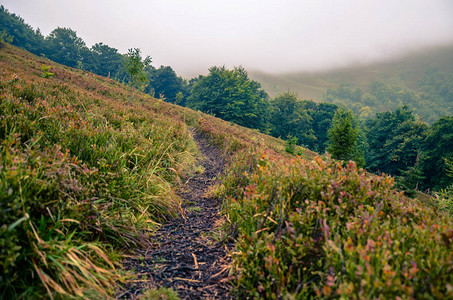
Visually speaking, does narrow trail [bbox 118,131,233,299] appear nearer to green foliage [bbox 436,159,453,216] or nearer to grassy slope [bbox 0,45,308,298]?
grassy slope [bbox 0,45,308,298]

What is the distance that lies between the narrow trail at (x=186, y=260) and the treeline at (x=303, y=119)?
A: 16.3 metres

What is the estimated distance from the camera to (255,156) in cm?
440

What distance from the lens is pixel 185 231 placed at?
3.20m

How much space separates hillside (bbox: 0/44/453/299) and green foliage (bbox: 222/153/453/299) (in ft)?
0.04

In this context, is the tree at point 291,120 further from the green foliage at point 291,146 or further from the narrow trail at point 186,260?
the narrow trail at point 186,260

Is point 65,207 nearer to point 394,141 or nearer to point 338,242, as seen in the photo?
point 338,242

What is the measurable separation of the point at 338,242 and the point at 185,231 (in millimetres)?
2204

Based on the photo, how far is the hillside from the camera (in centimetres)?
147

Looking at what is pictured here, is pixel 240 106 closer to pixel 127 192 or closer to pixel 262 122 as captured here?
pixel 262 122

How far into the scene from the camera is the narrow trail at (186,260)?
2.06 metres

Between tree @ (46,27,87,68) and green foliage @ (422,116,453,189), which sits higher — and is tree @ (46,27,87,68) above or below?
above

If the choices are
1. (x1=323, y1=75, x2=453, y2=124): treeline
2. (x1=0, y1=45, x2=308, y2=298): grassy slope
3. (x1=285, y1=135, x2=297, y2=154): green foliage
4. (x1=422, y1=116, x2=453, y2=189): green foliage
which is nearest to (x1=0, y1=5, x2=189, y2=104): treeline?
(x1=285, y1=135, x2=297, y2=154): green foliage

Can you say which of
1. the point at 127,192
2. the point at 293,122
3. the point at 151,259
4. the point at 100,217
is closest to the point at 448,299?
the point at 151,259

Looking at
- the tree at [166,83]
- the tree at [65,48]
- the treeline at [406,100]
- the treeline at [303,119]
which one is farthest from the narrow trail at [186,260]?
the treeline at [406,100]
